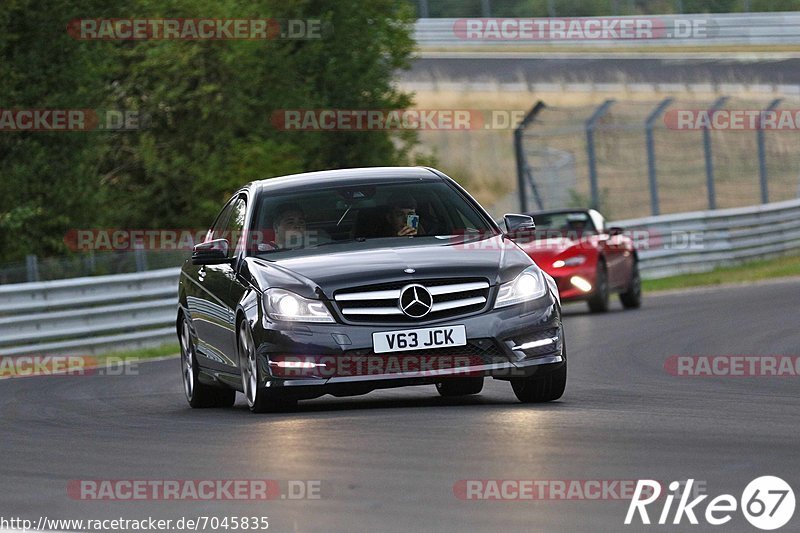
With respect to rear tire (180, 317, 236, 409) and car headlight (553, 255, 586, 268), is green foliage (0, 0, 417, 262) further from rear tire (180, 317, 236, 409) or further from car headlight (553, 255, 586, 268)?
rear tire (180, 317, 236, 409)

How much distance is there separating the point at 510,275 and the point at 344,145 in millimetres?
20043

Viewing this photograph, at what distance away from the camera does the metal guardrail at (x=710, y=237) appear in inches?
1252

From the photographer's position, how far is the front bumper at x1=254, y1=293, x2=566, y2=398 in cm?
1029

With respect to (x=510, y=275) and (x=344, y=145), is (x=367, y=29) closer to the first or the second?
(x=344, y=145)

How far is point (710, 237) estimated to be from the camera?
108 ft

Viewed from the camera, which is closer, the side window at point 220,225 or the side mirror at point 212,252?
the side mirror at point 212,252

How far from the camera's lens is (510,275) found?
10.6m

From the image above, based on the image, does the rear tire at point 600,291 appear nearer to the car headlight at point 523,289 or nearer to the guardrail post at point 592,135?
the guardrail post at point 592,135

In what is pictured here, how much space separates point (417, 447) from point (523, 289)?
7.42 feet

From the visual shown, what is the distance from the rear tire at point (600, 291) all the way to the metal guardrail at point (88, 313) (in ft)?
17.3

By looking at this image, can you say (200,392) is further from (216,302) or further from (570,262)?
(570,262)

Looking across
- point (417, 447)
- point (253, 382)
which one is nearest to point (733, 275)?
point (253, 382)

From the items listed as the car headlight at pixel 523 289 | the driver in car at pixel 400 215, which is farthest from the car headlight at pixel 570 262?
the car headlight at pixel 523 289

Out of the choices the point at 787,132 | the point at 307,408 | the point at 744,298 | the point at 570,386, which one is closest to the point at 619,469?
the point at 307,408
